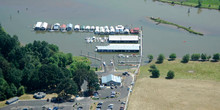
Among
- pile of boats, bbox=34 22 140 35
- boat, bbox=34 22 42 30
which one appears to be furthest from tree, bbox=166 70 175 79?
boat, bbox=34 22 42 30

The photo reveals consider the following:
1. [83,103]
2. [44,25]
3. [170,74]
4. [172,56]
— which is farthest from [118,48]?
[83,103]

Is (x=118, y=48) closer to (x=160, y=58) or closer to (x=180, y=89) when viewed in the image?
(x=160, y=58)

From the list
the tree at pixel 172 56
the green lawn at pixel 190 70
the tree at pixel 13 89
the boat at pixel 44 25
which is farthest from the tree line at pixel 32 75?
the boat at pixel 44 25

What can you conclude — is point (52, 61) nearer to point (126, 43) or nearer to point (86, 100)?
point (86, 100)

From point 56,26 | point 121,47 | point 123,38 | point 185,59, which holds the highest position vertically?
point 56,26

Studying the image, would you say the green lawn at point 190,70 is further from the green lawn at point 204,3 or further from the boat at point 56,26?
the green lawn at point 204,3

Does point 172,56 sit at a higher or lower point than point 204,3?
lower
